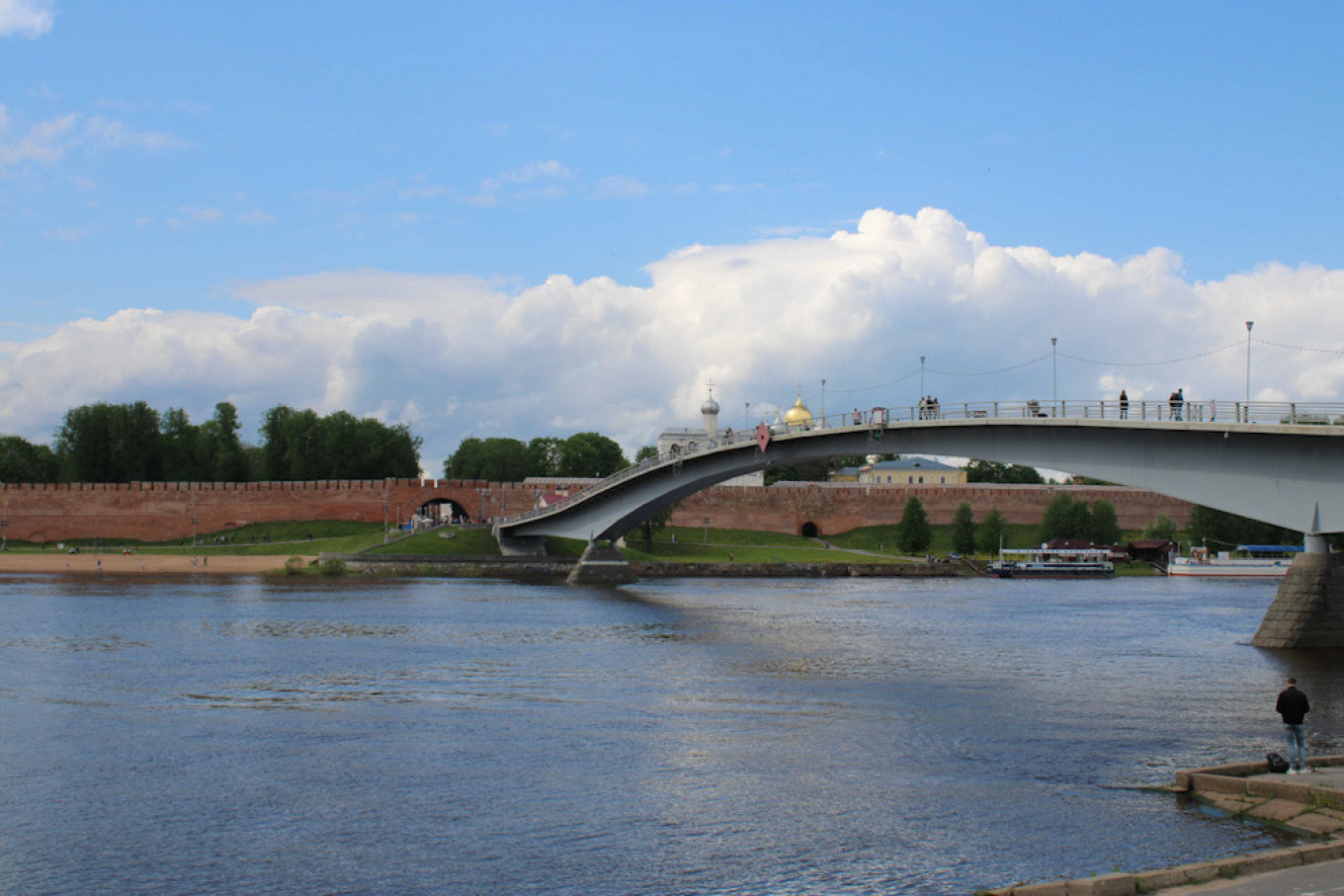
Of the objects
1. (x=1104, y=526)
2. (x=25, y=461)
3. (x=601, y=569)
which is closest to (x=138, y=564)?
(x=601, y=569)

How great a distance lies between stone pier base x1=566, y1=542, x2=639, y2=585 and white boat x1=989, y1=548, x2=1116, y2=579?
24027mm

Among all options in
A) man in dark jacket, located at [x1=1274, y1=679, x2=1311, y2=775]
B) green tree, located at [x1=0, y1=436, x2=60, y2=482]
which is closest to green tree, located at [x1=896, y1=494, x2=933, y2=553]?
green tree, located at [x1=0, y1=436, x2=60, y2=482]

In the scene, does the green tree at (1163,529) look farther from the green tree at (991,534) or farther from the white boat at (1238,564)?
the green tree at (991,534)

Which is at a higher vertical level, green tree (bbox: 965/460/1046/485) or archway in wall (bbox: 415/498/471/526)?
green tree (bbox: 965/460/1046/485)

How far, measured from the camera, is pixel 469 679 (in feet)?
78.8

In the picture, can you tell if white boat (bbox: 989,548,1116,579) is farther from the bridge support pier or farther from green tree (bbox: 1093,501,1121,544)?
the bridge support pier

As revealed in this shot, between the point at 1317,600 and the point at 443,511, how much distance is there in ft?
214

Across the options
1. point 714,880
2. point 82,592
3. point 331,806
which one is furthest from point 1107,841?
point 82,592

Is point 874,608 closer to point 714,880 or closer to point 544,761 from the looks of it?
point 544,761

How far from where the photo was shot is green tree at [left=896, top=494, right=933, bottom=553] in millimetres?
79438

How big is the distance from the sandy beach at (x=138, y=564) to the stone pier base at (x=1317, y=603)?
4553cm

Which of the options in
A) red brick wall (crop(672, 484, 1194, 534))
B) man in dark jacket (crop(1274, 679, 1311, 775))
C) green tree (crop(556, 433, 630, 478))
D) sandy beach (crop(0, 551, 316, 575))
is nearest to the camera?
man in dark jacket (crop(1274, 679, 1311, 775))

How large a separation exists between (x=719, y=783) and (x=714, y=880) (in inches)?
144

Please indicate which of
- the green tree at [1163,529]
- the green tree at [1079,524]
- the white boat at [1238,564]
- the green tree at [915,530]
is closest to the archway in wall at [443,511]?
the green tree at [915,530]
